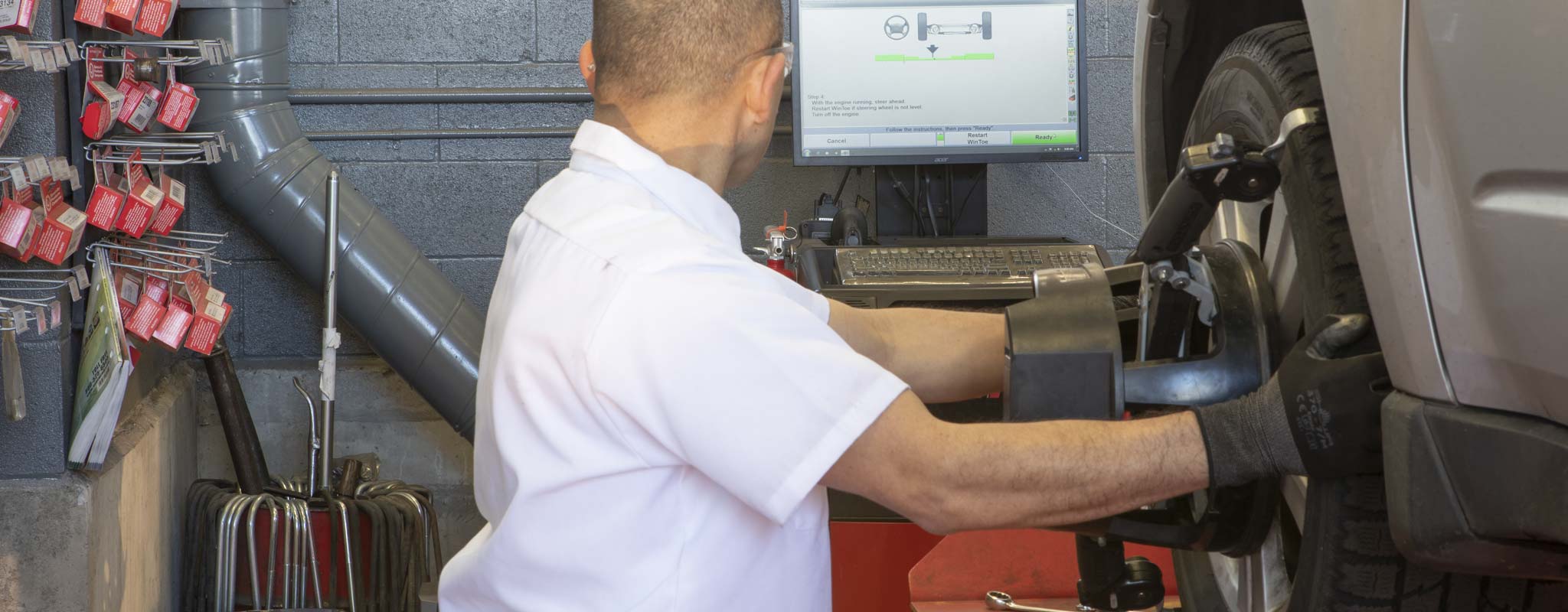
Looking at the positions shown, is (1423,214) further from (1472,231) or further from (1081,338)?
(1081,338)

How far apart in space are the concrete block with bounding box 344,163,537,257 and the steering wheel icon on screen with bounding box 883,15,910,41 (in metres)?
1.05

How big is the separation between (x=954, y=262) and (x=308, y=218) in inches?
60.0

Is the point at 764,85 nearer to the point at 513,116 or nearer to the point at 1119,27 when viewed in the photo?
the point at 513,116

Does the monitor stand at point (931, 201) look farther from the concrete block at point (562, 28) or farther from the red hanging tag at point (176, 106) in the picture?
the red hanging tag at point (176, 106)

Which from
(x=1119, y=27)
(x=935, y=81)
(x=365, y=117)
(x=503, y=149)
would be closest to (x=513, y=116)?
(x=503, y=149)

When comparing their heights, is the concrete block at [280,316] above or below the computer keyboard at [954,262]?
below

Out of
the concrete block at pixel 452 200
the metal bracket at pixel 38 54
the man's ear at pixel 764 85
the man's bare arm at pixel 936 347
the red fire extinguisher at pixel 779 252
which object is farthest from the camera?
the concrete block at pixel 452 200

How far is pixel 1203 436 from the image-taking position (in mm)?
1030

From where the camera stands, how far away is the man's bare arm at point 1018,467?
1038mm

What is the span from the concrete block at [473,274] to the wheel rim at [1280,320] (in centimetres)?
245

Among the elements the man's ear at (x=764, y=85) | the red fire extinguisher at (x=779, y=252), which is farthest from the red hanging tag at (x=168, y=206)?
the man's ear at (x=764, y=85)

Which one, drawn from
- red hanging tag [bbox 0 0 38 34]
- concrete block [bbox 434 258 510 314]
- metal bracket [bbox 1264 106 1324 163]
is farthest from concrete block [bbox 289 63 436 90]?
metal bracket [bbox 1264 106 1324 163]

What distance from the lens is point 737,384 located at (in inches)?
40.9

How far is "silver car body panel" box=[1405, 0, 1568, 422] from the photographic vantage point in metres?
0.73
